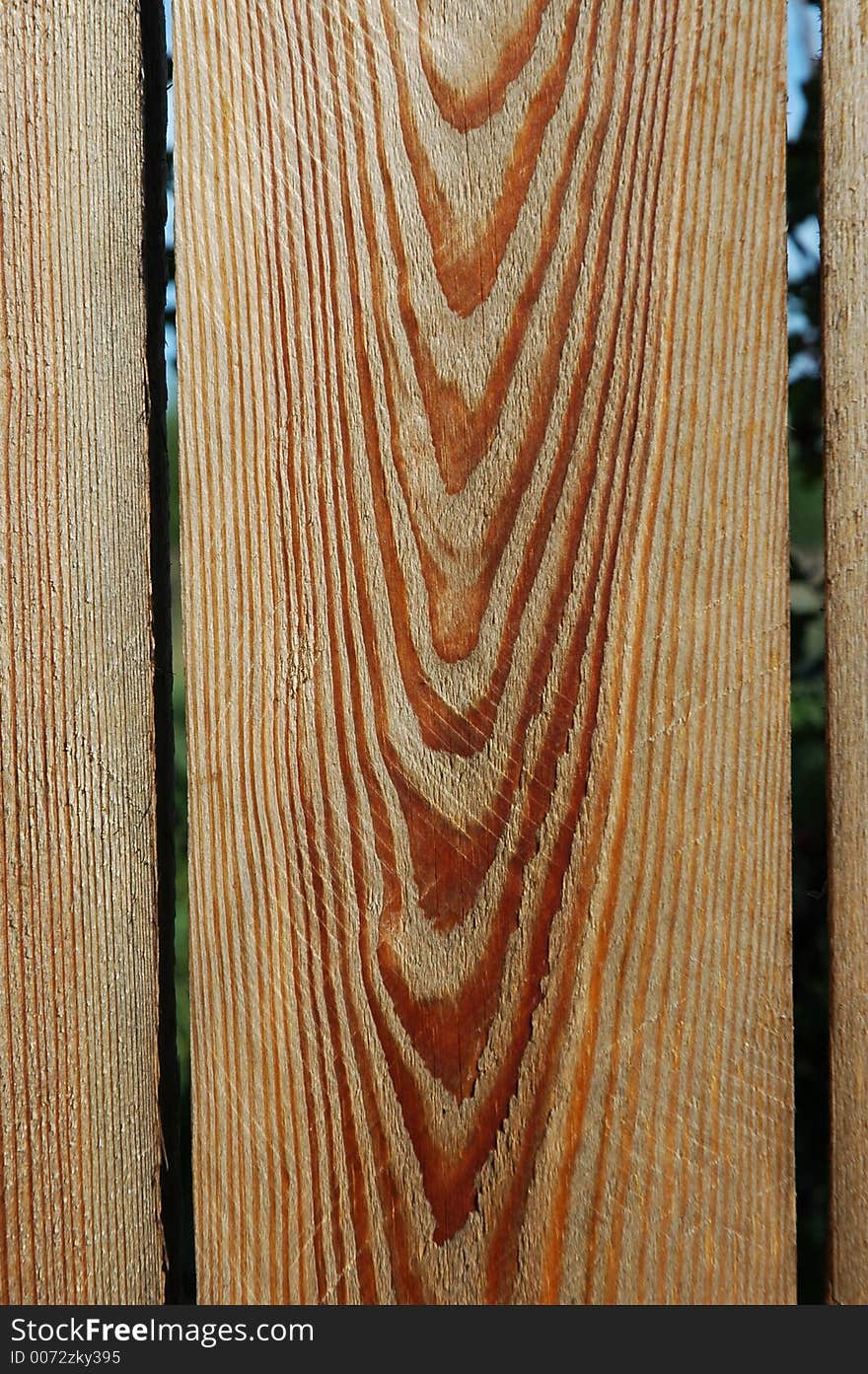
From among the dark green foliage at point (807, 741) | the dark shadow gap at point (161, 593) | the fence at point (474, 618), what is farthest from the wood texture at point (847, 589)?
the dark shadow gap at point (161, 593)

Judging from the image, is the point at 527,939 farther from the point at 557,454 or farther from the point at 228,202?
the point at 228,202

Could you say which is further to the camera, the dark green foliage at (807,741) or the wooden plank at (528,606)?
the dark green foliage at (807,741)

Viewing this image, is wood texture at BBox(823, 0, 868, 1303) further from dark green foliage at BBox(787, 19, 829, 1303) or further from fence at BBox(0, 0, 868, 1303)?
dark green foliage at BBox(787, 19, 829, 1303)

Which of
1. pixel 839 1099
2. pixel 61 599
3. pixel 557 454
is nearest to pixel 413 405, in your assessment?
pixel 557 454

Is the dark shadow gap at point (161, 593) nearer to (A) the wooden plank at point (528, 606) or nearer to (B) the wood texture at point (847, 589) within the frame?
(A) the wooden plank at point (528, 606)

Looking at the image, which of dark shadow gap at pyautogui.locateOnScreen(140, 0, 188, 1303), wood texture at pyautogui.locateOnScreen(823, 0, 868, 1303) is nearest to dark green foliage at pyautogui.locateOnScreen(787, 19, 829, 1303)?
wood texture at pyautogui.locateOnScreen(823, 0, 868, 1303)
